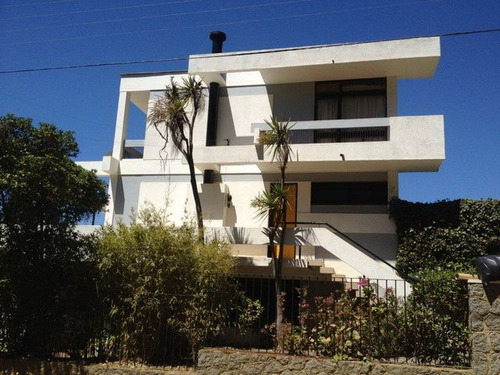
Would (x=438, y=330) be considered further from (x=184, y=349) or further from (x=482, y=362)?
(x=184, y=349)

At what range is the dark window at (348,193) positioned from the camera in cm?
1493

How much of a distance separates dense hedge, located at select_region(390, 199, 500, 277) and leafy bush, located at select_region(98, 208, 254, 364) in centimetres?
679

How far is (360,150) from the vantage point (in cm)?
1347

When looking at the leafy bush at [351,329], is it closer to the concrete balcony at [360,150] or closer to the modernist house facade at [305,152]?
the modernist house facade at [305,152]

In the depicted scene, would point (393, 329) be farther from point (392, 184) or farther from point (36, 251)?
point (392, 184)

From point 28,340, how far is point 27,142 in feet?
13.1

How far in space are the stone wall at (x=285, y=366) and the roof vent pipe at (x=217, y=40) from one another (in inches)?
524

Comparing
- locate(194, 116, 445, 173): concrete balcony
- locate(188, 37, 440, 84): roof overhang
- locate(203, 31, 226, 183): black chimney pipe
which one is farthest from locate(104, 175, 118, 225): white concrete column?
locate(188, 37, 440, 84): roof overhang

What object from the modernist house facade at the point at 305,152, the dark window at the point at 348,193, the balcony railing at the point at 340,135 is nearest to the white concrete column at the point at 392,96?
the modernist house facade at the point at 305,152

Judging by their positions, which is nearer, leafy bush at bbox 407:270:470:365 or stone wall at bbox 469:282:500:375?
stone wall at bbox 469:282:500:375

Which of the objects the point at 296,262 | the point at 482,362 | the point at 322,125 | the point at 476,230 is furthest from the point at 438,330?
the point at 322,125

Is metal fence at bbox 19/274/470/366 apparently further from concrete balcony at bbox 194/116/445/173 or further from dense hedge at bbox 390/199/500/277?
concrete balcony at bbox 194/116/445/173

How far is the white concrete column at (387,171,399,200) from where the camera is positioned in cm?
1444

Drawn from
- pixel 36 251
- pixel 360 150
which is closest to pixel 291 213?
pixel 360 150
